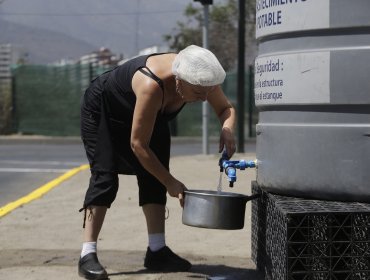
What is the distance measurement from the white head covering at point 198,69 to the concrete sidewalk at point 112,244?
1.22 meters

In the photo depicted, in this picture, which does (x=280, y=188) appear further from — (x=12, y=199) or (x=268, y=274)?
(x=12, y=199)

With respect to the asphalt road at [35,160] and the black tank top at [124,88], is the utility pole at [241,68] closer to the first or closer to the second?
the asphalt road at [35,160]

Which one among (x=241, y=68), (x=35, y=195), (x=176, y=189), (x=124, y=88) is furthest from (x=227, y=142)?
(x=241, y=68)

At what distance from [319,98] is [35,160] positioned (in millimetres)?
10639

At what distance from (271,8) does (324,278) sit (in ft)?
4.71

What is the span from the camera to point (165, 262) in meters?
4.96

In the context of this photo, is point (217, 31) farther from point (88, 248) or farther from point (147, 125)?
point (147, 125)

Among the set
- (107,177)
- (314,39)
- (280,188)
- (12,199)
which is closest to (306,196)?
(280,188)

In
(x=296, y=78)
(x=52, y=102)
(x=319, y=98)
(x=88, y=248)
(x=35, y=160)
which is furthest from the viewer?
(x=52, y=102)

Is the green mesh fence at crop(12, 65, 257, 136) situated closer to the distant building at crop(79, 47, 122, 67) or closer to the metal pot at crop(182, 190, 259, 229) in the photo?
the distant building at crop(79, 47, 122, 67)

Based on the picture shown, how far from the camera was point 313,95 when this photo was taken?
3857 mm

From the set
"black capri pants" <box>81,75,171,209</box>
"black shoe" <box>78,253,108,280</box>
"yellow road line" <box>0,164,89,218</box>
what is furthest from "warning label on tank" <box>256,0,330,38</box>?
"yellow road line" <box>0,164,89,218</box>

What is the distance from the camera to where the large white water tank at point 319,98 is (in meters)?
3.74

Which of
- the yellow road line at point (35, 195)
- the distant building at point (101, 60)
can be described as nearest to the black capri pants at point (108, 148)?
the yellow road line at point (35, 195)
